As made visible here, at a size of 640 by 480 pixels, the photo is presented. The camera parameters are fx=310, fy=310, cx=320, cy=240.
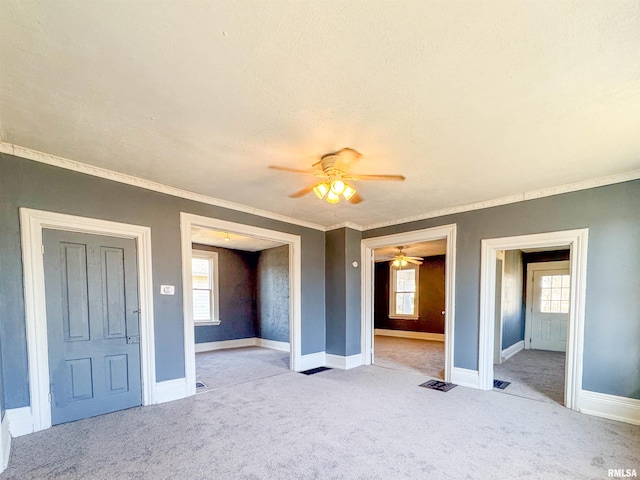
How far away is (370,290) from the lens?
18.4ft

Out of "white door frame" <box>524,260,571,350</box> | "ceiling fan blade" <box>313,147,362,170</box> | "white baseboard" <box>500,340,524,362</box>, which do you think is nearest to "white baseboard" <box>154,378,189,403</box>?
"ceiling fan blade" <box>313,147,362,170</box>

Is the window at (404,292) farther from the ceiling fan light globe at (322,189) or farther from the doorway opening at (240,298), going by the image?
the ceiling fan light globe at (322,189)

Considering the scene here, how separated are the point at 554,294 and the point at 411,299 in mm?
3556

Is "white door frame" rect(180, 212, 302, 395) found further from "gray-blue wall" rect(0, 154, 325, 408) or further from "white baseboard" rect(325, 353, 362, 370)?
"white baseboard" rect(325, 353, 362, 370)

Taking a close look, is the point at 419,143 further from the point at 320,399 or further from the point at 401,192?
the point at 320,399

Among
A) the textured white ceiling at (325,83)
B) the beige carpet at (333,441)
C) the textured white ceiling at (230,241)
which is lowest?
the beige carpet at (333,441)

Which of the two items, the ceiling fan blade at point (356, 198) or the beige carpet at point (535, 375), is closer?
the ceiling fan blade at point (356, 198)

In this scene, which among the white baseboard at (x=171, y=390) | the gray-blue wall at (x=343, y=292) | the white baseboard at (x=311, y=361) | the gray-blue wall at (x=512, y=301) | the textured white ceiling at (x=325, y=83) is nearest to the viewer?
the textured white ceiling at (x=325, y=83)

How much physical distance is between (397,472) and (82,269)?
338 cm

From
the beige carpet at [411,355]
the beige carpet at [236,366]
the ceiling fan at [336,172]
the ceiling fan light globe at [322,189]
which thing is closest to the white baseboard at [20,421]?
the beige carpet at [236,366]

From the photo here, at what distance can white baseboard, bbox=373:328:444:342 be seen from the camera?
8.70 metres

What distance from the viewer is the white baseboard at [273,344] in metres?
7.09

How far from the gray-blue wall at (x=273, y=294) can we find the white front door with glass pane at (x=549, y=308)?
5.75 meters

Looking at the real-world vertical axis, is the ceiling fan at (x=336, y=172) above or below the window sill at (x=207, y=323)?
above
